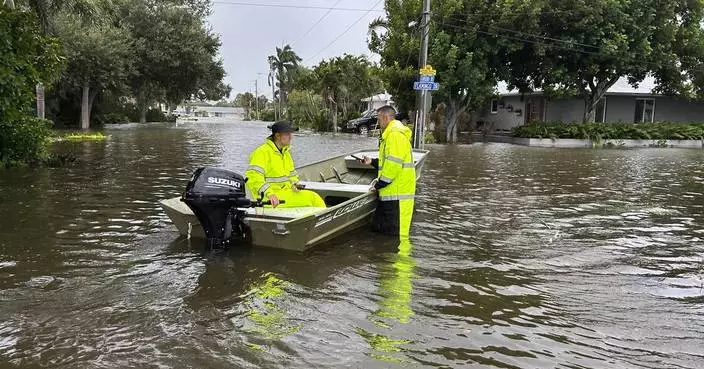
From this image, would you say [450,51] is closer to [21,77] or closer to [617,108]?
[617,108]

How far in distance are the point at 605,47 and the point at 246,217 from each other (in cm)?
2425

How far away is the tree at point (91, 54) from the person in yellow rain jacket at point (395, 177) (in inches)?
1044

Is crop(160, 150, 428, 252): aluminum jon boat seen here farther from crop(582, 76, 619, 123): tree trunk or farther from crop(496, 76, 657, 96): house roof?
crop(496, 76, 657, 96): house roof

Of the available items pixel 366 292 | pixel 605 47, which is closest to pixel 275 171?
pixel 366 292

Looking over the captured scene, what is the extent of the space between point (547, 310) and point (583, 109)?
3109 cm

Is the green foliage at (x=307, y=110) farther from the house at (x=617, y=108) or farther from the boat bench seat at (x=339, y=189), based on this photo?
the boat bench seat at (x=339, y=189)

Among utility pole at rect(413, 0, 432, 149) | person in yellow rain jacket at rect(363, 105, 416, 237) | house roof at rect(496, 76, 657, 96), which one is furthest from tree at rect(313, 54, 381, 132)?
person in yellow rain jacket at rect(363, 105, 416, 237)

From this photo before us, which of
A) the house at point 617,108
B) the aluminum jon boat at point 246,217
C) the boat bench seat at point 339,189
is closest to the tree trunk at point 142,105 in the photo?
the house at point 617,108

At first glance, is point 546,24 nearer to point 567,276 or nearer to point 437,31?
point 437,31

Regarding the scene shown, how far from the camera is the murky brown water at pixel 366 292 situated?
4234 millimetres

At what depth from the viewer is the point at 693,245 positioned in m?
7.71

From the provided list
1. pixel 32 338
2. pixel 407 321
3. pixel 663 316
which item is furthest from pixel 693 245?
pixel 32 338

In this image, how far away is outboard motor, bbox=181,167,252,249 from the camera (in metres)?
6.00

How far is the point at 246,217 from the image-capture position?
6.62 metres
